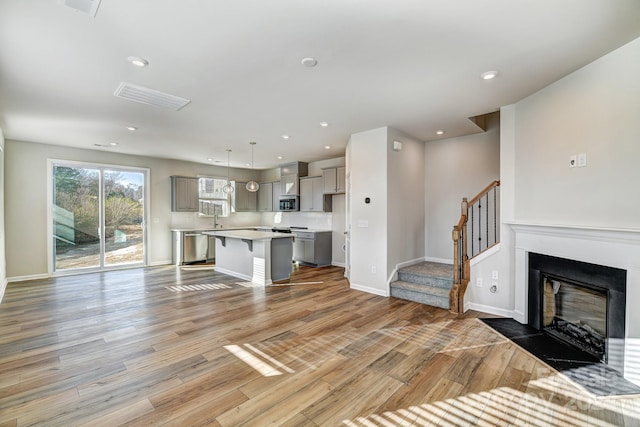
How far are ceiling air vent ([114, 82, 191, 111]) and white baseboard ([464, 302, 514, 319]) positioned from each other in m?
4.69

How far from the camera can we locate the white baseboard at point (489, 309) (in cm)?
386

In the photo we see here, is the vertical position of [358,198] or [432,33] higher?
[432,33]

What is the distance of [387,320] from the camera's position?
3752mm

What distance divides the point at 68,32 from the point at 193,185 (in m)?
5.89

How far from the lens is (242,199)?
355 inches

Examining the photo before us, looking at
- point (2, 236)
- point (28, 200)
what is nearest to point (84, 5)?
point (2, 236)

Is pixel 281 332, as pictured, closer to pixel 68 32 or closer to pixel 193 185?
pixel 68 32

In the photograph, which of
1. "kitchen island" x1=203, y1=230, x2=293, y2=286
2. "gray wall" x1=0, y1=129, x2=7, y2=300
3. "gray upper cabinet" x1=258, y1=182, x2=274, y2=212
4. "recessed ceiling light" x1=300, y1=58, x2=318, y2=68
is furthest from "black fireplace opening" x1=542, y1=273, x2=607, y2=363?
"gray wall" x1=0, y1=129, x2=7, y2=300

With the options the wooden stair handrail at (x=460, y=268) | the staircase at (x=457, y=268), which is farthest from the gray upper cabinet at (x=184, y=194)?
the wooden stair handrail at (x=460, y=268)

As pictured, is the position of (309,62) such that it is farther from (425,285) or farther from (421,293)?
(425,285)

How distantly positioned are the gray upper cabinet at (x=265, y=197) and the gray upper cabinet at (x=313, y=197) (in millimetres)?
1386

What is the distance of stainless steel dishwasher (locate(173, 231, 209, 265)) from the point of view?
7418mm

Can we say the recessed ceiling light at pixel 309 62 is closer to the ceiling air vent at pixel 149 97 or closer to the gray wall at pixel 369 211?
the ceiling air vent at pixel 149 97

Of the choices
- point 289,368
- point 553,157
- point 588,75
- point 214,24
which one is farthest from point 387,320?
point 214,24
